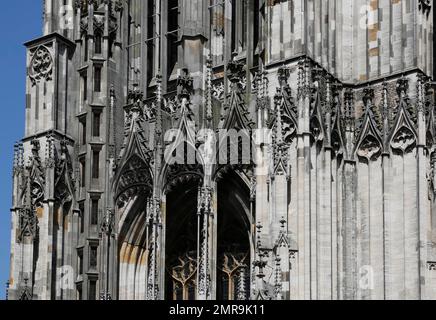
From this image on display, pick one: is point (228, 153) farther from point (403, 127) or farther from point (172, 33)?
point (172, 33)

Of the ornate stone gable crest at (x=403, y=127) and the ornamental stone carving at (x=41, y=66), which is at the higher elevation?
the ornamental stone carving at (x=41, y=66)

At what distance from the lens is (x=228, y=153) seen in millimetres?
37688

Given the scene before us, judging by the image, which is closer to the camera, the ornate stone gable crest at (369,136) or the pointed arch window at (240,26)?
the ornate stone gable crest at (369,136)

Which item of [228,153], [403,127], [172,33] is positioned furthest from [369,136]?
[172,33]

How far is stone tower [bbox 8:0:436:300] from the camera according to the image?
115ft

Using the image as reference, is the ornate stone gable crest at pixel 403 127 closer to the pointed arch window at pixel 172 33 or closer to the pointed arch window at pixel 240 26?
the pointed arch window at pixel 240 26

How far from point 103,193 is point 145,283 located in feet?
8.44

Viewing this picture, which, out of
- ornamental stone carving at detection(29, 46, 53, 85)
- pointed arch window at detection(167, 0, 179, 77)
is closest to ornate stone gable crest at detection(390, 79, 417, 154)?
pointed arch window at detection(167, 0, 179, 77)

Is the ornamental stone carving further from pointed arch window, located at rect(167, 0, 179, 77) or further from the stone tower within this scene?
pointed arch window, located at rect(167, 0, 179, 77)

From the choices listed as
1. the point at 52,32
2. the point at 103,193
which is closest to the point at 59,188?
the point at 103,193

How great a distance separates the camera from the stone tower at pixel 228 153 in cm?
3519

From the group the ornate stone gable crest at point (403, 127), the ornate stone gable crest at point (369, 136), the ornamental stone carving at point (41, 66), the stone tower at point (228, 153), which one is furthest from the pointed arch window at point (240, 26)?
the ornate stone gable crest at point (403, 127)

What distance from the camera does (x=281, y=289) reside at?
33781 millimetres
